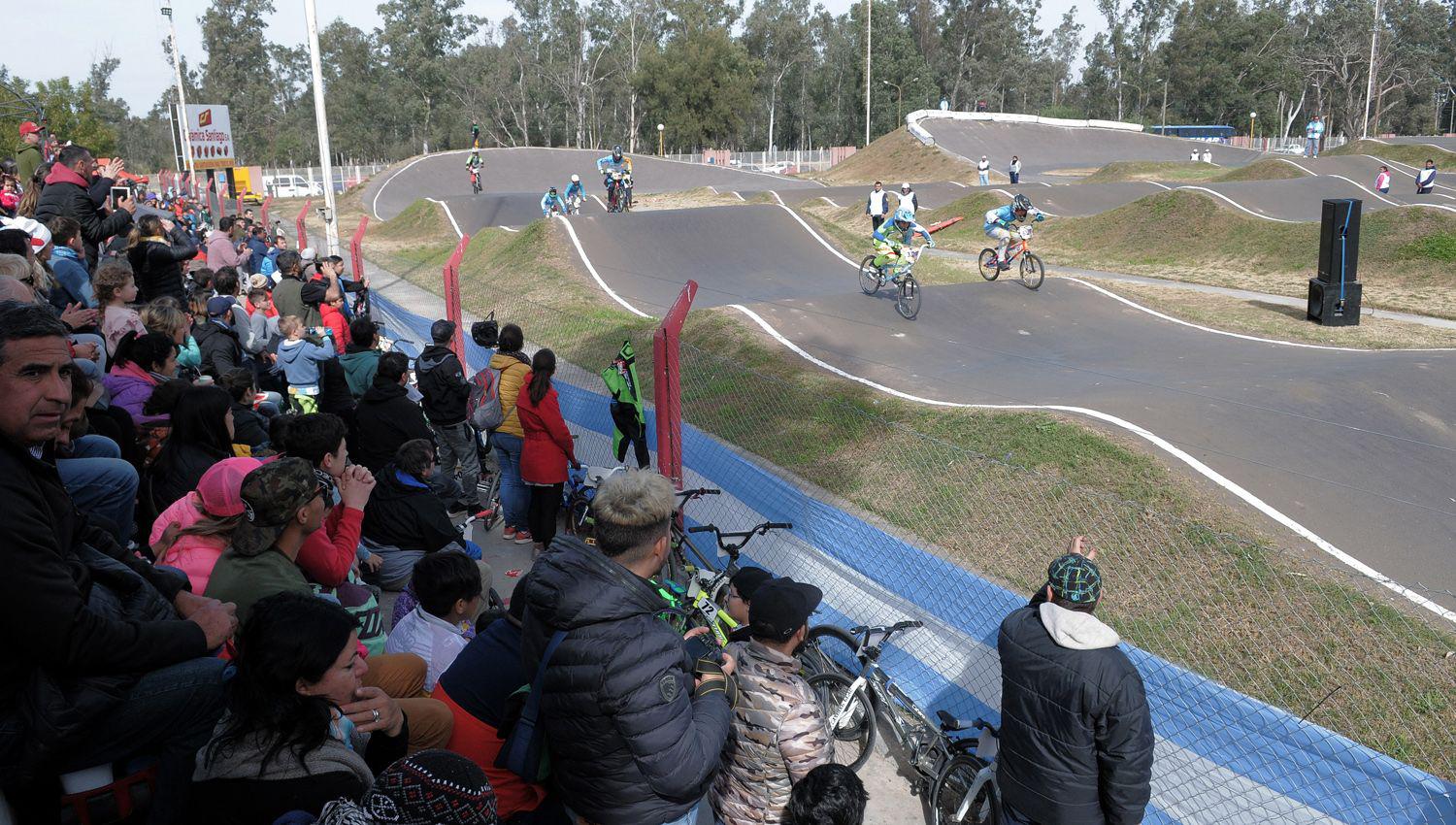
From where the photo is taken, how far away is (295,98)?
4508 inches

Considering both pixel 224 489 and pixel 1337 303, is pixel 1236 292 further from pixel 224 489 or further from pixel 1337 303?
pixel 224 489

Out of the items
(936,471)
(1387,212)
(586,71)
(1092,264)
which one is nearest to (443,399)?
(936,471)

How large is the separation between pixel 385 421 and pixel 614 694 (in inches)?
174

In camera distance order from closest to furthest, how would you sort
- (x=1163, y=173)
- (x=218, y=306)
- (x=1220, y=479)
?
(x=1220, y=479)
(x=218, y=306)
(x=1163, y=173)

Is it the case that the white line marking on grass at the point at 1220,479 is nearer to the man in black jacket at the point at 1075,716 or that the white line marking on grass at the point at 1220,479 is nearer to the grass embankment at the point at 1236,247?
the man in black jacket at the point at 1075,716

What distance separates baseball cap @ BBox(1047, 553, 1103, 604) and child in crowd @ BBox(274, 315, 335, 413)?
Result: 267 inches

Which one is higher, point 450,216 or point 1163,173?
point 1163,173

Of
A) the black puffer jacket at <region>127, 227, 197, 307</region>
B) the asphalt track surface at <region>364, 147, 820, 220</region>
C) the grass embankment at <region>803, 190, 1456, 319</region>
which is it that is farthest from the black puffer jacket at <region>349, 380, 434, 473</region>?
the asphalt track surface at <region>364, 147, 820, 220</region>

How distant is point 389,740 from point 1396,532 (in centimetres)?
752

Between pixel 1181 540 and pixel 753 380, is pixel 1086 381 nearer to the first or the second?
pixel 753 380

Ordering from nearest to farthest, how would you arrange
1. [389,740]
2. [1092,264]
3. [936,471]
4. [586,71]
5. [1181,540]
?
1. [389,740]
2. [1181,540]
3. [936,471]
4. [1092,264]
5. [586,71]

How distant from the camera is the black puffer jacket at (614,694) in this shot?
8.33 ft

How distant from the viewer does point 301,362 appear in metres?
8.09

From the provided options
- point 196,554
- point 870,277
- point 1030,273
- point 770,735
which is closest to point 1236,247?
point 1030,273
